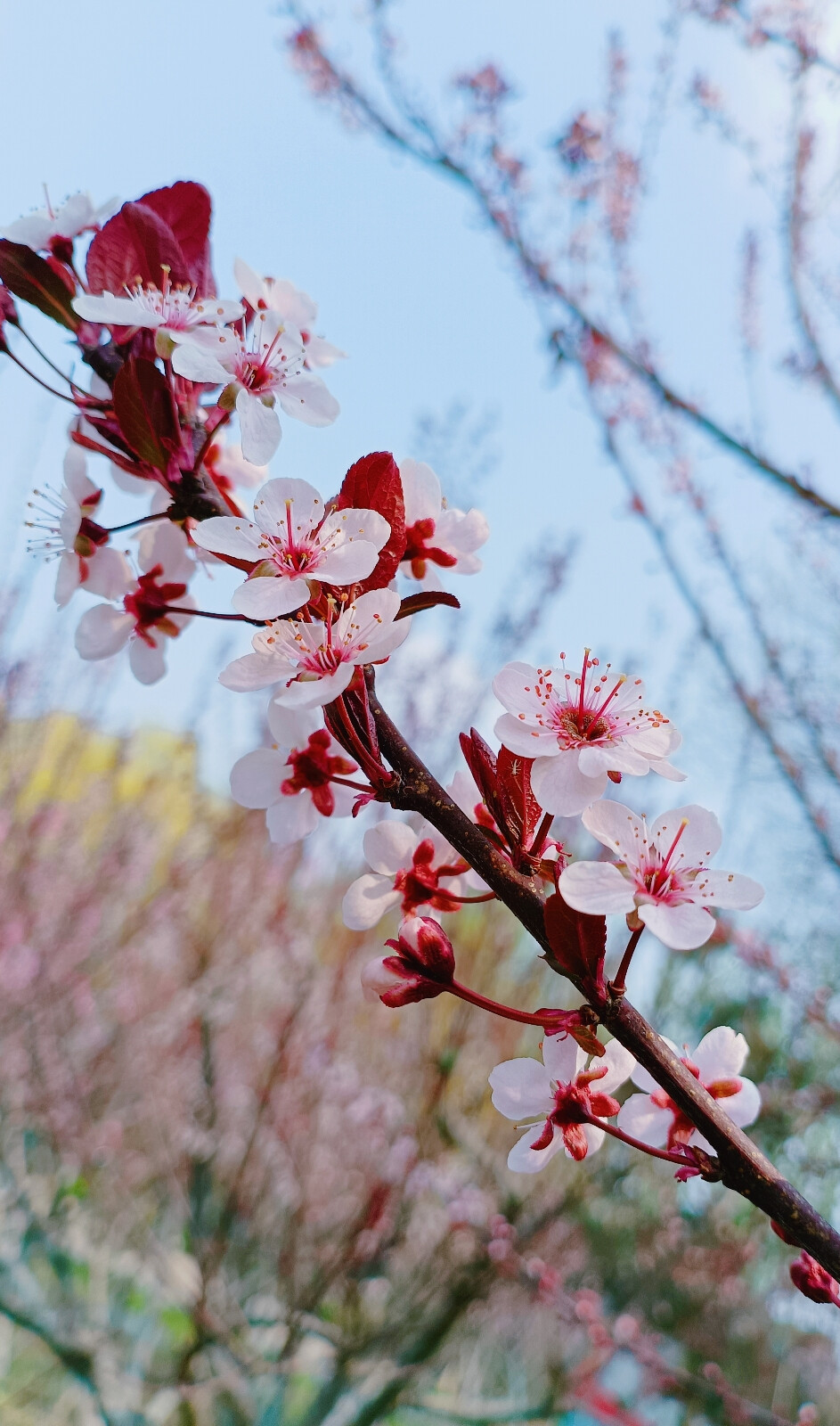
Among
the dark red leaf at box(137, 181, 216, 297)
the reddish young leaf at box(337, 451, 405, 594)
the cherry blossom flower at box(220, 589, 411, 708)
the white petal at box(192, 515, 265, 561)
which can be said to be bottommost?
the cherry blossom flower at box(220, 589, 411, 708)

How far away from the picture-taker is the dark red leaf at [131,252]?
1.84ft

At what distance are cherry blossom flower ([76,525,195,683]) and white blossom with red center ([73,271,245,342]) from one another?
6.1 inches

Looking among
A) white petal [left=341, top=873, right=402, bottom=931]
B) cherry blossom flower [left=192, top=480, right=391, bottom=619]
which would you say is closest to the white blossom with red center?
cherry blossom flower [left=192, top=480, right=391, bottom=619]

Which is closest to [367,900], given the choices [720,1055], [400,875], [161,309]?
[400,875]

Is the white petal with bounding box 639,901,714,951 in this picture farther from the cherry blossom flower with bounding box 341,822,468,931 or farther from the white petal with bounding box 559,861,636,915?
the cherry blossom flower with bounding box 341,822,468,931

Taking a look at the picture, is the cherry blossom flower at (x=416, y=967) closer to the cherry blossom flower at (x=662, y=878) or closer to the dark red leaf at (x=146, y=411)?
the cherry blossom flower at (x=662, y=878)

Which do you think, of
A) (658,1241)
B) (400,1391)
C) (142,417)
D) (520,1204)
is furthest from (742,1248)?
(142,417)

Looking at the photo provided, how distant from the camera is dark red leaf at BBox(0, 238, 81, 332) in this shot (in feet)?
1.76

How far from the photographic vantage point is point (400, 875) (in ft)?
1.72

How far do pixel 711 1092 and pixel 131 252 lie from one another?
666 millimetres

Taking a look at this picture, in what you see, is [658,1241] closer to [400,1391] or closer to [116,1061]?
[400,1391]

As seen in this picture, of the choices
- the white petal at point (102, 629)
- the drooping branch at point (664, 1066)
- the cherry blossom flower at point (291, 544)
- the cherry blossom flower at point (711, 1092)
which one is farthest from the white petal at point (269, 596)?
the cherry blossom flower at point (711, 1092)

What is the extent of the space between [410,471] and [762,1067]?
3757 millimetres

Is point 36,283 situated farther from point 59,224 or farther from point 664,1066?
point 664,1066
